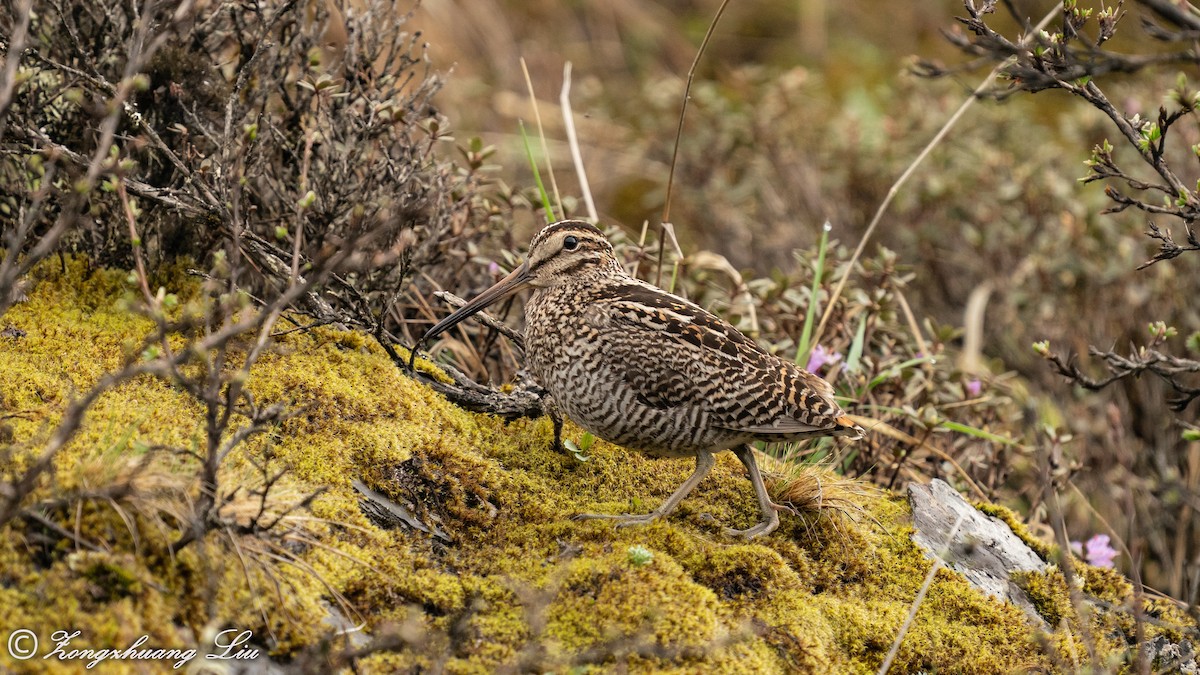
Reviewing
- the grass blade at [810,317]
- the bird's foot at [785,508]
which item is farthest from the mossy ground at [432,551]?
the grass blade at [810,317]

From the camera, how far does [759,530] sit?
13.5ft

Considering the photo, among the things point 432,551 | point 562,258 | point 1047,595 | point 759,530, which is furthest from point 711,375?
point 1047,595

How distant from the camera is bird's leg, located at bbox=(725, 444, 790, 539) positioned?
13.5 feet

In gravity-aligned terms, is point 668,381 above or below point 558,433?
above

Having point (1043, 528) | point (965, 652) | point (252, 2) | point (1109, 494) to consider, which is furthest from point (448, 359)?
point (1109, 494)

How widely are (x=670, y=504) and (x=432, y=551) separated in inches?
35.3

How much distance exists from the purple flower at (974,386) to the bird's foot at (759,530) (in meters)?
1.77

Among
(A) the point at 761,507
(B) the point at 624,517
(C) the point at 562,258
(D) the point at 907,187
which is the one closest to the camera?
(B) the point at 624,517

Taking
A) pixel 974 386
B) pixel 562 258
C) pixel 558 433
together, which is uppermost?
pixel 562 258

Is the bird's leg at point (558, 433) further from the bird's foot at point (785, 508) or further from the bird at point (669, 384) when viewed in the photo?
the bird's foot at point (785, 508)

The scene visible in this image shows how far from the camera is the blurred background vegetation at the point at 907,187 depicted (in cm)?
600

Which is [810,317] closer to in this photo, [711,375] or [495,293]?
[711,375]

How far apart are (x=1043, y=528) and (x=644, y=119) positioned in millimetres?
5812

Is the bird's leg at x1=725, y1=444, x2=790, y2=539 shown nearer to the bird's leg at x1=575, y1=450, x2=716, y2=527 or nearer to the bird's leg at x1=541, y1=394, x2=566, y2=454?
the bird's leg at x1=575, y1=450, x2=716, y2=527
